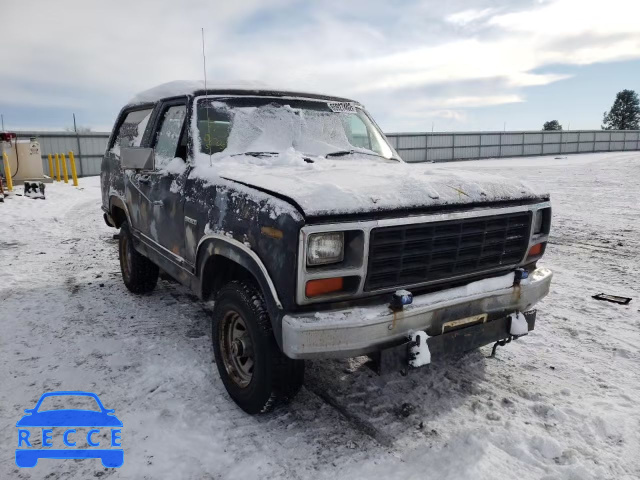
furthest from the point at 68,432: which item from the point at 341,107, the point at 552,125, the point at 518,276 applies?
the point at 552,125

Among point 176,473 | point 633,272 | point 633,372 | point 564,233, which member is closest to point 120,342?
point 176,473

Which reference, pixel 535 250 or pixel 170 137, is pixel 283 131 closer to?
pixel 170 137

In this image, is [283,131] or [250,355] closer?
[250,355]

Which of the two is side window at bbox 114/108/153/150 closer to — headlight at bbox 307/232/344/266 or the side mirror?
Result: the side mirror

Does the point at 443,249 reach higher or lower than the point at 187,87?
lower

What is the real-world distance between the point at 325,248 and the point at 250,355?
3.00 feet

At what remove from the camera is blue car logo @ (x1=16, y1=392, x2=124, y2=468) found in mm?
2469

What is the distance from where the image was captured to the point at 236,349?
290 centimetres

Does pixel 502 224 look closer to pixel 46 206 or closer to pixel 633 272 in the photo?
pixel 633 272

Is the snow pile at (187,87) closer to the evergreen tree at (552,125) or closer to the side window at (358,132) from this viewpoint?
the side window at (358,132)

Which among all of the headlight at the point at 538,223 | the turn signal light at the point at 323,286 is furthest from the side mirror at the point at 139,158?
the headlight at the point at 538,223

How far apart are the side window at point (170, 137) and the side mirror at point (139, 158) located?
29 cm

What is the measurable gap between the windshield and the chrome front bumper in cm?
166

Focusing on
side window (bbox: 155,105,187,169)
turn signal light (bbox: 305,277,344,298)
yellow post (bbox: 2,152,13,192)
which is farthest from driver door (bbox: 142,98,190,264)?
yellow post (bbox: 2,152,13,192)
